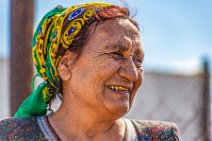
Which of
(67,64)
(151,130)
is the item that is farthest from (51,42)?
(151,130)

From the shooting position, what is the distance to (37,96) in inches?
142

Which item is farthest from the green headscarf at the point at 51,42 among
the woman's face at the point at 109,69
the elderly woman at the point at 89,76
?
the woman's face at the point at 109,69

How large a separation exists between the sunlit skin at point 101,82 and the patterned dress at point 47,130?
2.0 inches

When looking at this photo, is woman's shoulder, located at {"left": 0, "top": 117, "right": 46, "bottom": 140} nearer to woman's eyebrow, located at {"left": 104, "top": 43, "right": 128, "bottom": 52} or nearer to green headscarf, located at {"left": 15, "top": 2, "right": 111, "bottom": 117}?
green headscarf, located at {"left": 15, "top": 2, "right": 111, "bottom": 117}

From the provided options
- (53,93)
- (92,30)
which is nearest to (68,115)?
(53,93)

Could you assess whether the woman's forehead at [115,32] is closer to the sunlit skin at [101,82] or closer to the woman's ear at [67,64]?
the sunlit skin at [101,82]

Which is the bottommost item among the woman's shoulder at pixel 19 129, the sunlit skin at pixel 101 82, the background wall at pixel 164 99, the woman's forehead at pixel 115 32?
the background wall at pixel 164 99

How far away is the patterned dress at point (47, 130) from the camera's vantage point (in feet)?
11.0

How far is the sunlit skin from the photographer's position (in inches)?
125

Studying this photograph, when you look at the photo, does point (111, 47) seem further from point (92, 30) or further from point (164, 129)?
point (164, 129)

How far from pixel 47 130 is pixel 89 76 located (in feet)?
1.36

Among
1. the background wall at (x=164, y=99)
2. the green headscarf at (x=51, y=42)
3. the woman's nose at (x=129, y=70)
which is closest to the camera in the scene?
the woman's nose at (x=129, y=70)

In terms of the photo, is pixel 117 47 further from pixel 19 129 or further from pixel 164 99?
pixel 164 99

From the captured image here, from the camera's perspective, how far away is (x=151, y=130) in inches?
135
